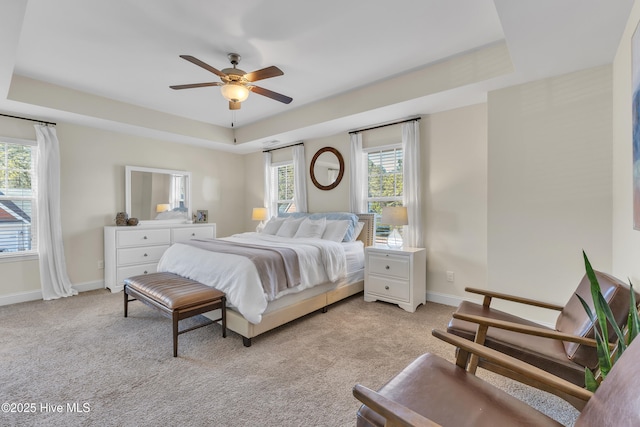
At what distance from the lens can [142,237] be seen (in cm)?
431

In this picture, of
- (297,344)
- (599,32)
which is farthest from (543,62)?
(297,344)

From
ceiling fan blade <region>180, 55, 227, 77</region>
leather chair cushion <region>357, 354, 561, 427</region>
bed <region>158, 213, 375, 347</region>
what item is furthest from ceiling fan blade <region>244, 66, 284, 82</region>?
leather chair cushion <region>357, 354, 561, 427</region>

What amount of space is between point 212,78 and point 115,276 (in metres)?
3.05

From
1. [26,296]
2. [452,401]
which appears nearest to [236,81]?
[452,401]

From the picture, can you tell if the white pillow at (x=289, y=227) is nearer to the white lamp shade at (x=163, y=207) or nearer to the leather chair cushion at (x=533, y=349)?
the white lamp shade at (x=163, y=207)

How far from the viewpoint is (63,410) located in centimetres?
171

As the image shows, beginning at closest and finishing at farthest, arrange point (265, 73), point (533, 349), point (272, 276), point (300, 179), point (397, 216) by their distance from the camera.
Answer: point (533, 349)
point (265, 73)
point (272, 276)
point (397, 216)
point (300, 179)

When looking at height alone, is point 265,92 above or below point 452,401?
above

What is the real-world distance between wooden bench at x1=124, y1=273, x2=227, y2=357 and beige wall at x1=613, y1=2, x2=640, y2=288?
9.56 ft

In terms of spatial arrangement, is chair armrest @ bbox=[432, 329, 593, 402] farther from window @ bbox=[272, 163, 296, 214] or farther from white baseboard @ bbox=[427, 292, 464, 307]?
window @ bbox=[272, 163, 296, 214]

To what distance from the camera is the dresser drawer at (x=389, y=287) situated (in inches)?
130

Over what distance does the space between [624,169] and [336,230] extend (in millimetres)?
2759

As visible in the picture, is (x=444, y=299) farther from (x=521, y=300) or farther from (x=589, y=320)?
(x=589, y=320)

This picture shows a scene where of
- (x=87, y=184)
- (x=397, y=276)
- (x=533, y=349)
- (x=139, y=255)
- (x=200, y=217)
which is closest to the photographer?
(x=533, y=349)
